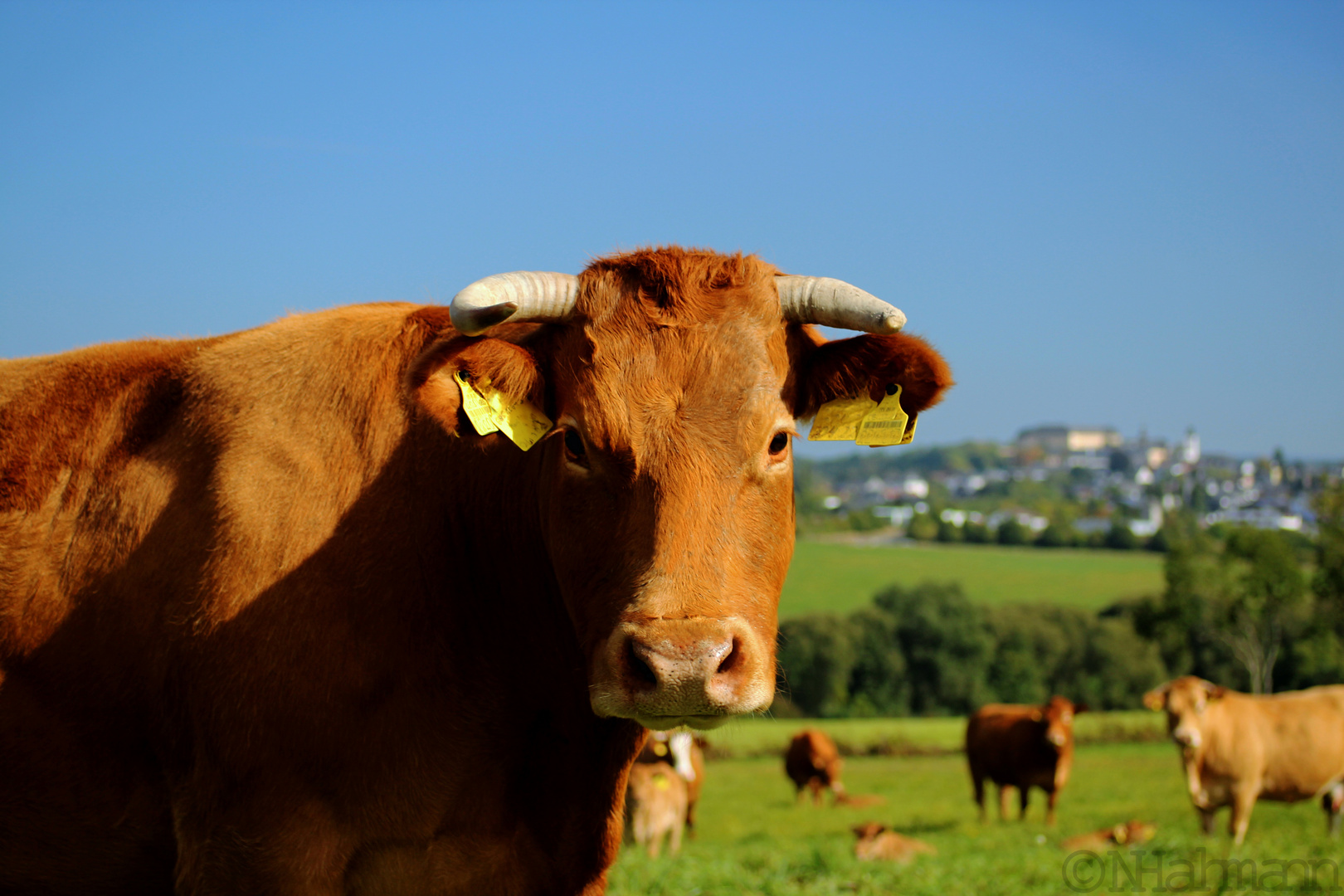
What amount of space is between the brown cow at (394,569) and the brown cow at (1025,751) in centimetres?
2096

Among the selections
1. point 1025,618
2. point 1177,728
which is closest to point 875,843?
point 1177,728

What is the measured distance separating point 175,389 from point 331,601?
1228 mm

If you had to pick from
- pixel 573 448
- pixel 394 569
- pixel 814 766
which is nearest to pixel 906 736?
pixel 814 766

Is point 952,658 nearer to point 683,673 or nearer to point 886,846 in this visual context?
point 886,846

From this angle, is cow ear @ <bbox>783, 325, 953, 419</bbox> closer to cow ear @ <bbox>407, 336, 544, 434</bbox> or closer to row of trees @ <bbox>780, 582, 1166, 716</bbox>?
cow ear @ <bbox>407, 336, 544, 434</bbox>

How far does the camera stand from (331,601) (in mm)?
3469

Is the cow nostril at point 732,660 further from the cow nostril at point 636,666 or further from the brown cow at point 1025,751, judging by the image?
the brown cow at point 1025,751

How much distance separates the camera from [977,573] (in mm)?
89188

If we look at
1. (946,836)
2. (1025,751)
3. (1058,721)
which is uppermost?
(946,836)

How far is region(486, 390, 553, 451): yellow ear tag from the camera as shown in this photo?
11.3 ft

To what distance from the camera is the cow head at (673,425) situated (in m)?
2.77

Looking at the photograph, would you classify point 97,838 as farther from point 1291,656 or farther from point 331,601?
point 1291,656

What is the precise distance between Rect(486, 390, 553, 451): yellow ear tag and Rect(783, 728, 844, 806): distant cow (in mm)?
26268

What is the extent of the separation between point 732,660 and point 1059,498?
160567mm
